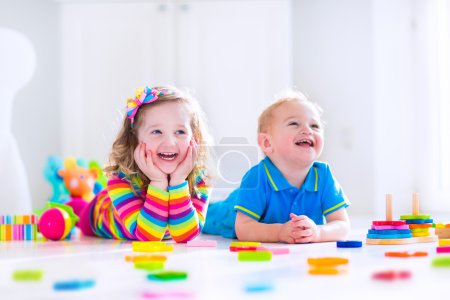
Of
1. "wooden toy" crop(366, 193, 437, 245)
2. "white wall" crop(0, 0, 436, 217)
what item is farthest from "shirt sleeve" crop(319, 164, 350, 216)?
"white wall" crop(0, 0, 436, 217)

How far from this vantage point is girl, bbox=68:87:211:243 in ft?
5.34

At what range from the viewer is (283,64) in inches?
128

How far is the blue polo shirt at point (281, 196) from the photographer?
1711 mm

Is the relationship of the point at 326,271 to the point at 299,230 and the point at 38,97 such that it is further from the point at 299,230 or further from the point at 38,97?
the point at 38,97

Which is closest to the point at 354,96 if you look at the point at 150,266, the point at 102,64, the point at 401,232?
the point at 102,64

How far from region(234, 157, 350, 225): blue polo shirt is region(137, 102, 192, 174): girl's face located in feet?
0.68

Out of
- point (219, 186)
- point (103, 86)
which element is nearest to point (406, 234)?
point (219, 186)

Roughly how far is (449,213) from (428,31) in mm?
893

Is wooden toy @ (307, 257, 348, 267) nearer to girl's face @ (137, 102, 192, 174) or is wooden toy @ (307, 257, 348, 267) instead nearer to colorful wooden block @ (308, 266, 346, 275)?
colorful wooden block @ (308, 266, 346, 275)

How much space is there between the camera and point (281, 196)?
5.67 feet

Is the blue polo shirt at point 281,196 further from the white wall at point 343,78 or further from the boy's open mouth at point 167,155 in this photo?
the white wall at point 343,78

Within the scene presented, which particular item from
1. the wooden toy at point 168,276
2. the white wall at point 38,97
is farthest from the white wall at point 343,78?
the wooden toy at point 168,276

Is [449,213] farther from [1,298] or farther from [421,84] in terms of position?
[1,298]

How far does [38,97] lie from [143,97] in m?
1.79
